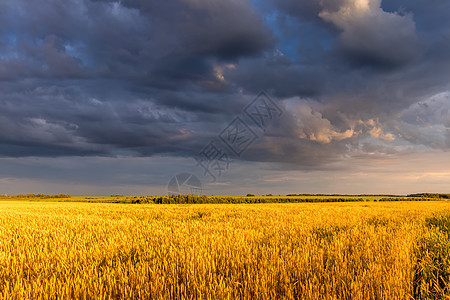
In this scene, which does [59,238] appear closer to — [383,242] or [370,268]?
[370,268]

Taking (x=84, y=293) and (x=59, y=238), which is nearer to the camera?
(x=84, y=293)

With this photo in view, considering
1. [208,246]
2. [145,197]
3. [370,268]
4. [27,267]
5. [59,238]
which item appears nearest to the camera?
[370,268]

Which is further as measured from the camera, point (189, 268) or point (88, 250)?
point (88, 250)

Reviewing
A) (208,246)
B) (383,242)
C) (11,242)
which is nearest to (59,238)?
(11,242)

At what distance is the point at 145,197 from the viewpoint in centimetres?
5753

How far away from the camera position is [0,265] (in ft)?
19.1

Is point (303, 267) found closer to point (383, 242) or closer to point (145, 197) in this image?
point (383, 242)

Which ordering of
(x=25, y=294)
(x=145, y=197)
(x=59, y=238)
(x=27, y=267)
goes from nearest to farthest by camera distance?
(x=25, y=294)
(x=27, y=267)
(x=59, y=238)
(x=145, y=197)

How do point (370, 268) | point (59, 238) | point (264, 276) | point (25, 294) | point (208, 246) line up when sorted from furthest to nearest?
1. point (59, 238)
2. point (208, 246)
3. point (370, 268)
4. point (264, 276)
5. point (25, 294)

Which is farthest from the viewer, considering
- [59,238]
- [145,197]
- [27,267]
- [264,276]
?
[145,197]

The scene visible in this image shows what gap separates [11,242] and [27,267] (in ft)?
12.1

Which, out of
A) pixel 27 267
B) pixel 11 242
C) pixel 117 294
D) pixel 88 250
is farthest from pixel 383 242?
pixel 11 242

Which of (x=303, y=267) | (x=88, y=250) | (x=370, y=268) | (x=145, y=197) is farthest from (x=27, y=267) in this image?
(x=145, y=197)

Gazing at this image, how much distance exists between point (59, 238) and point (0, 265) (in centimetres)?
263
